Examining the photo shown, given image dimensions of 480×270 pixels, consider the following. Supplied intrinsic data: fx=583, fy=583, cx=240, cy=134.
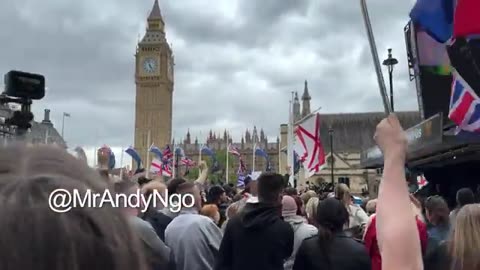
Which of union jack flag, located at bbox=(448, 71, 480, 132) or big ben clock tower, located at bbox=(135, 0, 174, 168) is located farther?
big ben clock tower, located at bbox=(135, 0, 174, 168)

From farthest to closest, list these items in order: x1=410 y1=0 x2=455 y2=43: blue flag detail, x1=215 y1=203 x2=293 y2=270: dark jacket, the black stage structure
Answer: the black stage structure
x1=410 y1=0 x2=455 y2=43: blue flag detail
x1=215 y1=203 x2=293 y2=270: dark jacket

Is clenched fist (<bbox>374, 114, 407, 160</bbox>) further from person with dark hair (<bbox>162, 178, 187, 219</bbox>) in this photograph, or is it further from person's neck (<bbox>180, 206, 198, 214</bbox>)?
person with dark hair (<bbox>162, 178, 187, 219</bbox>)

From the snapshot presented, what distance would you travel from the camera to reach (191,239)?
573cm

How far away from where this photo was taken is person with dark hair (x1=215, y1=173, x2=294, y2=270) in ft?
17.5

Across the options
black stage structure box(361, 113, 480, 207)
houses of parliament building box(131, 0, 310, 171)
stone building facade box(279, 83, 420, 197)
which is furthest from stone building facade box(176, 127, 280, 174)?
black stage structure box(361, 113, 480, 207)

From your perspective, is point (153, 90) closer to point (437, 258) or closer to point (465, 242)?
point (437, 258)

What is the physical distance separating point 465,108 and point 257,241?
319 inches

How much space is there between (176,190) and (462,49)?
1576 cm

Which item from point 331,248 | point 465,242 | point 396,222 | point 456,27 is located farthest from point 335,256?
point 456,27

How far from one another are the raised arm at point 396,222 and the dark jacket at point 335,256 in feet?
8.74

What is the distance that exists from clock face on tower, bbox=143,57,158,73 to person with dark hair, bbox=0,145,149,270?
441 feet

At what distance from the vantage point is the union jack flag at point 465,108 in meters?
11.8

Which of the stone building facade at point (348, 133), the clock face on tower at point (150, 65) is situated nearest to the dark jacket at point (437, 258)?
the stone building facade at point (348, 133)

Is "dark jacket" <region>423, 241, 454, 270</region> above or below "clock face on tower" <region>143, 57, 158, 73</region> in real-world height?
below
